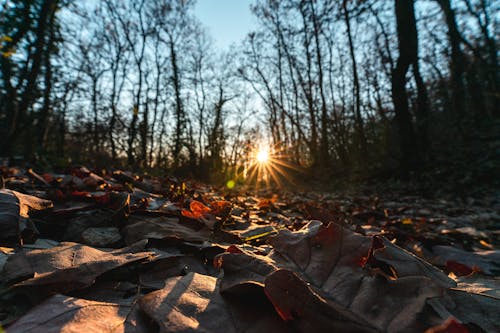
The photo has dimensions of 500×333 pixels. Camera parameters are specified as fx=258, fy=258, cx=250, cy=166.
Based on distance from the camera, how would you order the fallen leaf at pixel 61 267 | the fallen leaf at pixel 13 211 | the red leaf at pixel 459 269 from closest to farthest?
the fallen leaf at pixel 61 267, the fallen leaf at pixel 13 211, the red leaf at pixel 459 269

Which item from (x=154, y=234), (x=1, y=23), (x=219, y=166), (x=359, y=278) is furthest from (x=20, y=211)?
(x=219, y=166)

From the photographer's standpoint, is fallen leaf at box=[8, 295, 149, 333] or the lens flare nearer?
fallen leaf at box=[8, 295, 149, 333]

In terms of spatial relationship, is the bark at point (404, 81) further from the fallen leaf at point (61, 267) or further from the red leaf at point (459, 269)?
the fallen leaf at point (61, 267)

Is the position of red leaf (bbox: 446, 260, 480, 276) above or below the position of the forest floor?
below

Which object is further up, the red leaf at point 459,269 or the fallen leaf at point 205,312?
the fallen leaf at point 205,312

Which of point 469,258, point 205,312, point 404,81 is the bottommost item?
point 469,258

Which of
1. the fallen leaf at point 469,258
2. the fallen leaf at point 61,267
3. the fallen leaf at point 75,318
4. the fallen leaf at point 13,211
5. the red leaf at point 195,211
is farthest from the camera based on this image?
the red leaf at point 195,211

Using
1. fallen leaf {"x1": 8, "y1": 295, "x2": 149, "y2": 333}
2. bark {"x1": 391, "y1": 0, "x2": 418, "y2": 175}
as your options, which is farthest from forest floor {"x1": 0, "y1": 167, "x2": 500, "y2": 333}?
bark {"x1": 391, "y1": 0, "x2": 418, "y2": 175}

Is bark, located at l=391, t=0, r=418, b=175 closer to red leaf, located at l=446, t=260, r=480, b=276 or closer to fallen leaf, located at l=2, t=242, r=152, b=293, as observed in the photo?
red leaf, located at l=446, t=260, r=480, b=276

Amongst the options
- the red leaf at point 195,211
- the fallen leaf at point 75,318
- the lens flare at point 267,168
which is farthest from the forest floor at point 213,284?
the lens flare at point 267,168

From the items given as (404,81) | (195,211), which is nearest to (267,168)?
(404,81)

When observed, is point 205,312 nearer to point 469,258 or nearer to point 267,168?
point 469,258

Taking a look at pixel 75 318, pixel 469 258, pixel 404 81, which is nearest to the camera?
pixel 75 318

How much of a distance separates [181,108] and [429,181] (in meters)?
12.4
